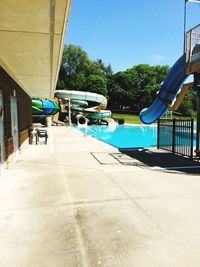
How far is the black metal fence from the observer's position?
10204 millimetres

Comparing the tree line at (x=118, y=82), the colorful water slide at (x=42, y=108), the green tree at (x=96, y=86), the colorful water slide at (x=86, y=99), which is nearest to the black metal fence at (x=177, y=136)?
the colorful water slide at (x=42, y=108)

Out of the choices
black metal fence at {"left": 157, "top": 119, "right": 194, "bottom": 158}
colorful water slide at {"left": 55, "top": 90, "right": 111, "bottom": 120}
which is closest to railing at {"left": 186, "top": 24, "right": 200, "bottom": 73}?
black metal fence at {"left": 157, "top": 119, "right": 194, "bottom": 158}

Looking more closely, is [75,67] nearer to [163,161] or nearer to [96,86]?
[96,86]

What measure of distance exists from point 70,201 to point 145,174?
118 inches

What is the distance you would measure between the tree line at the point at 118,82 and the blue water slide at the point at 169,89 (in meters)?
38.6

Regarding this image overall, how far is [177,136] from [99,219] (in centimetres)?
780

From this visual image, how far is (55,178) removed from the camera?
22.9 feet

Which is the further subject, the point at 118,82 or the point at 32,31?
the point at 118,82

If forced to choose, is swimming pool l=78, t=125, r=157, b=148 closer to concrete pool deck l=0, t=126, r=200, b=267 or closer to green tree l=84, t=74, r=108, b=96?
concrete pool deck l=0, t=126, r=200, b=267

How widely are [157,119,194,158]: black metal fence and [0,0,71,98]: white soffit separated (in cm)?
556

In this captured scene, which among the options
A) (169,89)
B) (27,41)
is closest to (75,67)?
(169,89)

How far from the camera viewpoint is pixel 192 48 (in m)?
9.79

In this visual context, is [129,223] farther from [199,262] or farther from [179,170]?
[179,170]

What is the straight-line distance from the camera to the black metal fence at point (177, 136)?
10204 mm
